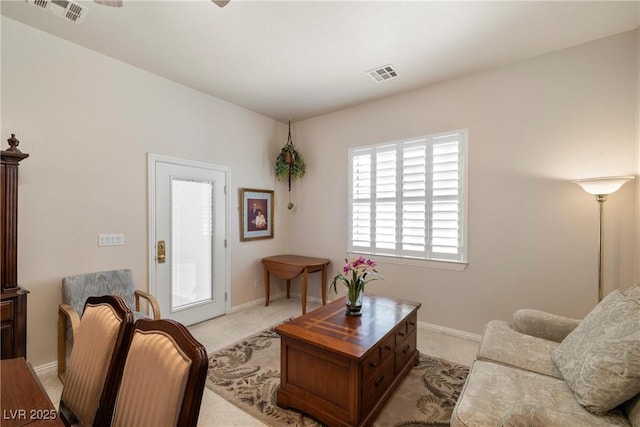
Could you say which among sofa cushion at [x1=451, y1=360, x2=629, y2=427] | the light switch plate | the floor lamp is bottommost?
sofa cushion at [x1=451, y1=360, x2=629, y2=427]

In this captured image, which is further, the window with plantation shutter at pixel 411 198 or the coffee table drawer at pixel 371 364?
the window with plantation shutter at pixel 411 198

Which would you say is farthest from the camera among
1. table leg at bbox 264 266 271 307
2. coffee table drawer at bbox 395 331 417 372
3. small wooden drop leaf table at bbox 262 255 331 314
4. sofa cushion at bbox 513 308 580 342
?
table leg at bbox 264 266 271 307

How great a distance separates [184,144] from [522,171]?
3.83 m

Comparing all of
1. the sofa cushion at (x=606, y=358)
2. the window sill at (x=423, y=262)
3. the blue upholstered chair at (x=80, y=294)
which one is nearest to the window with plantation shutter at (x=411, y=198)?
the window sill at (x=423, y=262)

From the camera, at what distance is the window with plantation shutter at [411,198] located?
134 inches

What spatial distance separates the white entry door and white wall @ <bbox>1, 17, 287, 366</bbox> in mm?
126

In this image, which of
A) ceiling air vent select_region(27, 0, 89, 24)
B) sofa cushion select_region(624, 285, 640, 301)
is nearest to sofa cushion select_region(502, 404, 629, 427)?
sofa cushion select_region(624, 285, 640, 301)

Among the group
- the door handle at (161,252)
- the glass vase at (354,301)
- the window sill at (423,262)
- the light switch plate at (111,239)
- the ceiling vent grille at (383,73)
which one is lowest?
the glass vase at (354,301)

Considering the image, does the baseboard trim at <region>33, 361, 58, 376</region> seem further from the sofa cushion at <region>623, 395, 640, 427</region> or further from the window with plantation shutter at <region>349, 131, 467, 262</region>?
the sofa cushion at <region>623, 395, 640, 427</region>

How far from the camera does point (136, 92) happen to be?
3137mm

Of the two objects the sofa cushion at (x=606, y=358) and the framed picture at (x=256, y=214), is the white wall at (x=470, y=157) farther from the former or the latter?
the sofa cushion at (x=606, y=358)

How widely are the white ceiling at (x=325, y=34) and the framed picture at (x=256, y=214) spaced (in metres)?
1.62

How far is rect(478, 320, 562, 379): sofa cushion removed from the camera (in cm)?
180

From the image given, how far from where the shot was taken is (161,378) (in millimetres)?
992
